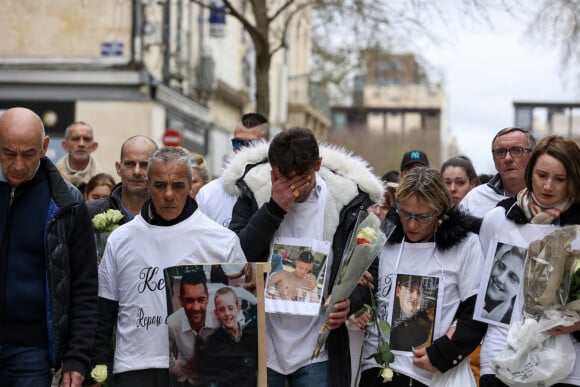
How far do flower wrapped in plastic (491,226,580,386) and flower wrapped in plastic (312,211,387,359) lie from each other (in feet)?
2.62

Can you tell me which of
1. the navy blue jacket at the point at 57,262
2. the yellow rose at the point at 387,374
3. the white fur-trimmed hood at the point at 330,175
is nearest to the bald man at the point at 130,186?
the white fur-trimmed hood at the point at 330,175

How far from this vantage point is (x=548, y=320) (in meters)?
5.41

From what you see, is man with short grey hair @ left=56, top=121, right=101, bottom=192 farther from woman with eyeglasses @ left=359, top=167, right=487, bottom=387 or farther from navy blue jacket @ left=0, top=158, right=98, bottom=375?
woman with eyeglasses @ left=359, top=167, right=487, bottom=387

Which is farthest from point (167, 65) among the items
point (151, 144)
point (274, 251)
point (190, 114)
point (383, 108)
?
point (383, 108)

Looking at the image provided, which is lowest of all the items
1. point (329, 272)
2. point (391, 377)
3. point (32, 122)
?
point (391, 377)

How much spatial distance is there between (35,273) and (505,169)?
3.64 meters

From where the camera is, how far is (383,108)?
11344 cm

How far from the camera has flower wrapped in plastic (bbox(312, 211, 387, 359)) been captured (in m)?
5.61

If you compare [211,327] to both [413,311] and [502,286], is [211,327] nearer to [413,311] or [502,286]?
[413,311]

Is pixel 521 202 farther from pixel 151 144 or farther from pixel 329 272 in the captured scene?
pixel 151 144

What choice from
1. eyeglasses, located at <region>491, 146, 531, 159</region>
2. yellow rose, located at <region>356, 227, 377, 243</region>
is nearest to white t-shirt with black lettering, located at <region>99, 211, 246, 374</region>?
yellow rose, located at <region>356, 227, 377, 243</region>

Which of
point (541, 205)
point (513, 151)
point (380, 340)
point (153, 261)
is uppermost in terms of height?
point (513, 151)

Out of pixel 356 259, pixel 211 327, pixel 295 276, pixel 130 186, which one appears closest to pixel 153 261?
pixel 211 327

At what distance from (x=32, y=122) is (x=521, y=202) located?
2.52 metres
